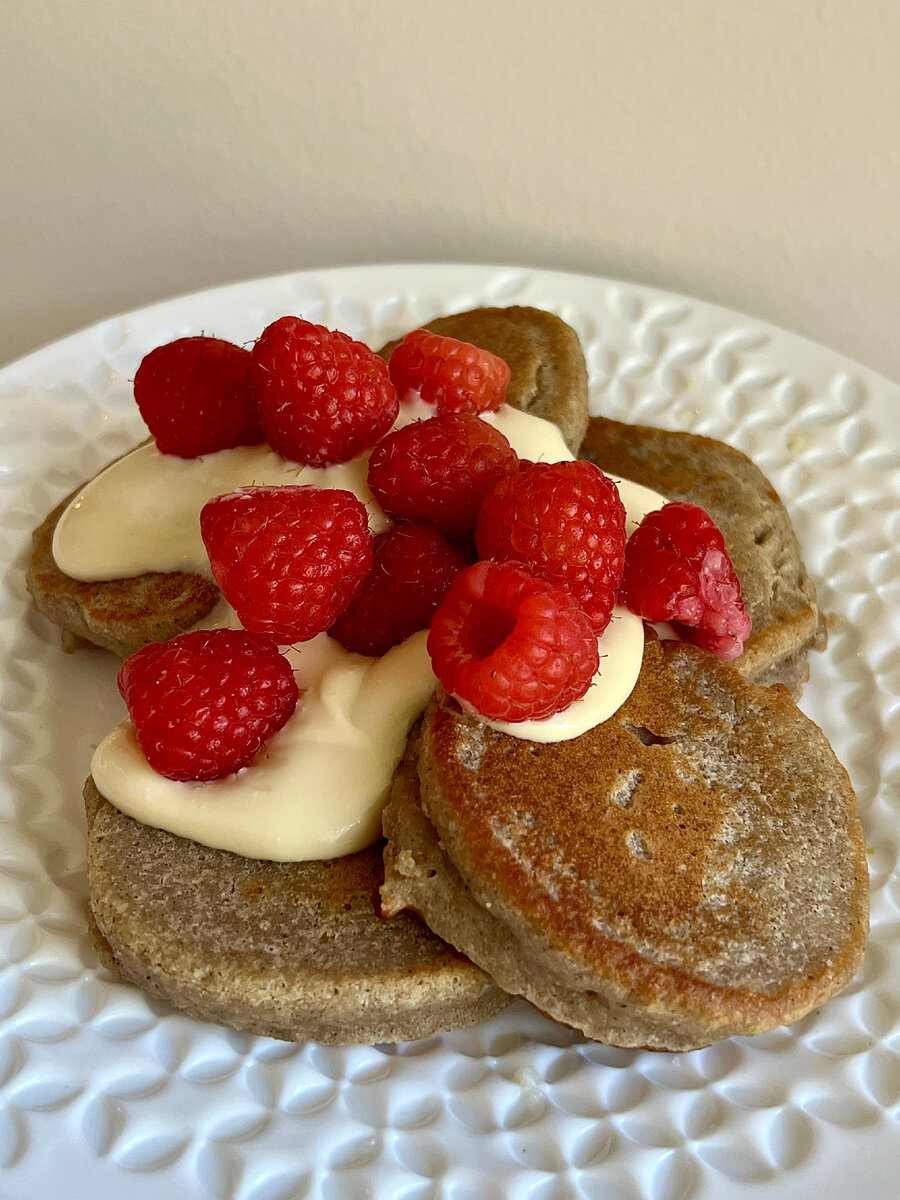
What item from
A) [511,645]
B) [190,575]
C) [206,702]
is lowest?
[190,575]

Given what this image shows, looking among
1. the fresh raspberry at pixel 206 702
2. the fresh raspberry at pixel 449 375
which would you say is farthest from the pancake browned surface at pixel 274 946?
the fresh raspberry at pixel 449 375

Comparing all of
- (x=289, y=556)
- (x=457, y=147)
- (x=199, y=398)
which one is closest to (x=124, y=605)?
(x=199, y=398)

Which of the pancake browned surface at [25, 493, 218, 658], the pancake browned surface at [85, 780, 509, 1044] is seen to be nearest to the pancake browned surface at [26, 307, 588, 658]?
the pancake browned surface at [25, 493, 218, 658]

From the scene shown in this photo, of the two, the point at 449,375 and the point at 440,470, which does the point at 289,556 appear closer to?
the point at 440,470

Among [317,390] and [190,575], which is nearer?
[317,390]

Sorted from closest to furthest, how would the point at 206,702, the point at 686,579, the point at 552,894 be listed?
the point at 552,894
the point at 206,702
the point at 686,579

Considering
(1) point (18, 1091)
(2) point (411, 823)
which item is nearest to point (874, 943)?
(2) point (411, 823)

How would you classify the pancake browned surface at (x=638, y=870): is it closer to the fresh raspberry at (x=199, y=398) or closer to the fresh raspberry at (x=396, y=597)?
the fresh raspberry at (x=396, y=597)
